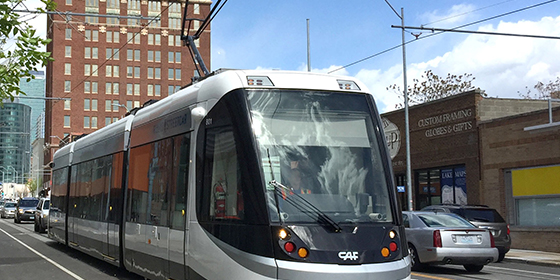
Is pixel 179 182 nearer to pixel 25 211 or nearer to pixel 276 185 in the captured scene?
pixel 276 185

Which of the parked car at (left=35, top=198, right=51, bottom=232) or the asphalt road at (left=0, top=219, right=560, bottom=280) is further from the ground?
the parked car at (left=35, top=198, right=51, bottom=232)

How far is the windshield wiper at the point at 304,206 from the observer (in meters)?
7.15

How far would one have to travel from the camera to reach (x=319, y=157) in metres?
7.59

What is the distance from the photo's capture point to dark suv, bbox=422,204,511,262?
18672mm

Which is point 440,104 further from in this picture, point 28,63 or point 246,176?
point 246,176

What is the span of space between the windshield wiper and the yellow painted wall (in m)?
18.0

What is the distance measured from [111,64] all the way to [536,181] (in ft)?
312

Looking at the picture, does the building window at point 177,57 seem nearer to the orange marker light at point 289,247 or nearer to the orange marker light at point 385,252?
the orange marker light at point 385,252

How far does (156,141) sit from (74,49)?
104m

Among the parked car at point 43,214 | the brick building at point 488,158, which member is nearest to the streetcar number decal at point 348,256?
the brick building at point 488,158

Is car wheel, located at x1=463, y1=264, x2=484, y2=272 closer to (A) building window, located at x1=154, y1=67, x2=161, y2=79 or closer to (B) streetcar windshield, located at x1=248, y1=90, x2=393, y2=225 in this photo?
(B) streetcar windshield, located at x1=248, y1=90, x2=393, y2=225

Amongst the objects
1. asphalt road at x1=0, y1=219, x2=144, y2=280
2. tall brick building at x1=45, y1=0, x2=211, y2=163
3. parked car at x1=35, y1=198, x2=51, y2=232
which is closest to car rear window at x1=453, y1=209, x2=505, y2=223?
asphalt road at x1=0, y1=219, x2=144, y2=280

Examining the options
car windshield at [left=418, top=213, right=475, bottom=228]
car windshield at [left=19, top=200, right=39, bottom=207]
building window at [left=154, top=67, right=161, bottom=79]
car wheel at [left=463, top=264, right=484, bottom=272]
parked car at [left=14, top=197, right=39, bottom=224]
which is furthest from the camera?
building window at [left=154, top=67, right=161, bottom=79]

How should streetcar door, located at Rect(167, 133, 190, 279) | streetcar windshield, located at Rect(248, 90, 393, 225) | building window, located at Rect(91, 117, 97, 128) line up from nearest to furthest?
streetcar windshield, located at Rect(248, 90, 393, 225), streetcar door, located at Rect(167, 133, 190, 279), building window, located at Rect(91, 117, 97, 128)
